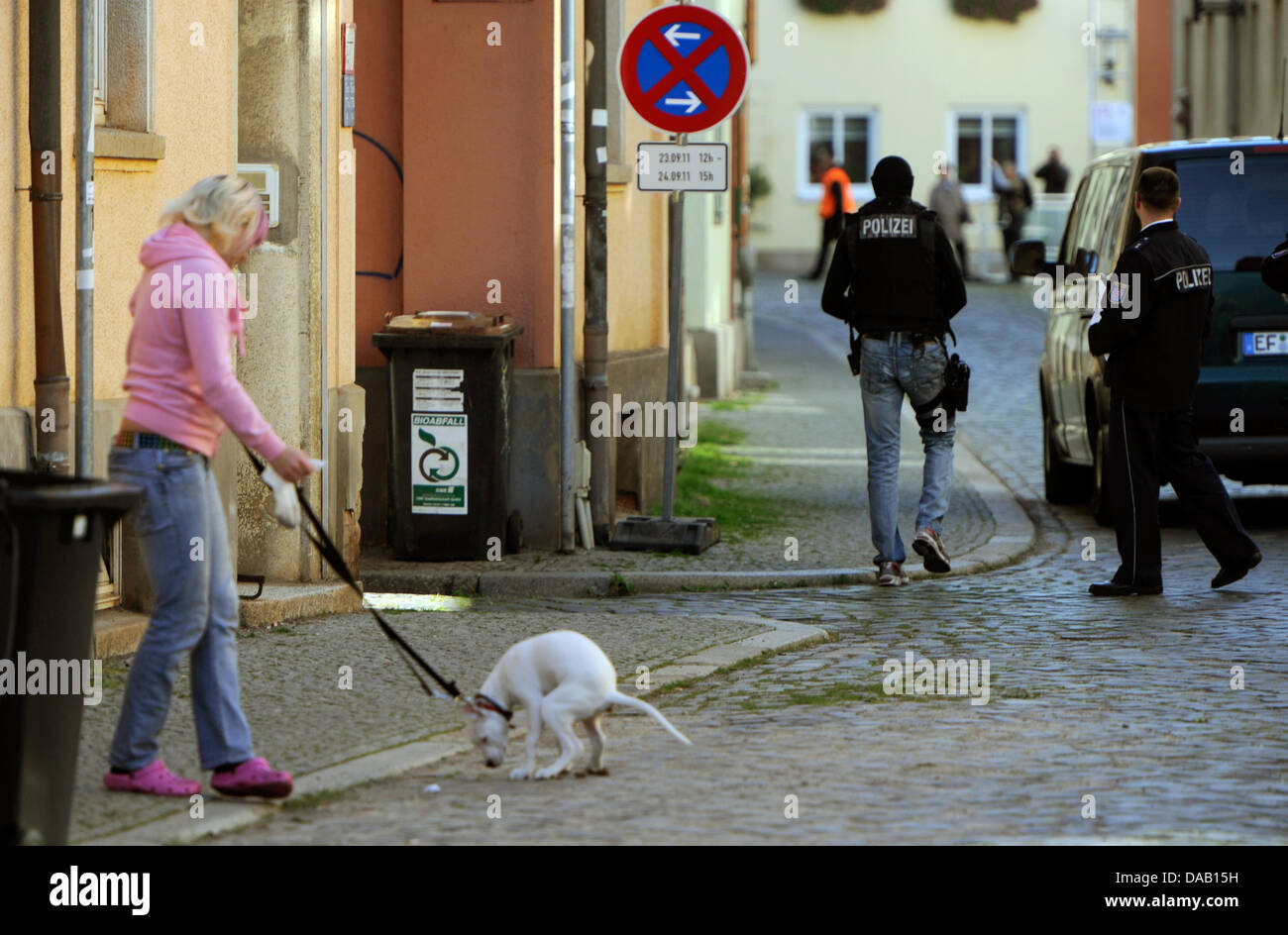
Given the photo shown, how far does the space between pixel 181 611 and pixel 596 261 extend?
652 centimetres

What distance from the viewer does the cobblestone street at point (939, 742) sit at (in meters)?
5.84

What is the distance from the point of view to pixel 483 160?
11.8 meters

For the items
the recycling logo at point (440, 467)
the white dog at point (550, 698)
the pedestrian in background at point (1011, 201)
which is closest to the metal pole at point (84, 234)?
the white dog at point (550, 698)

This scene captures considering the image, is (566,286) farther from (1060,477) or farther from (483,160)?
(1060,477)

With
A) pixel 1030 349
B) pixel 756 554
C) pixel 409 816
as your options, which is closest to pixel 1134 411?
pixel 756 554

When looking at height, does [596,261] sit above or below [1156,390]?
above

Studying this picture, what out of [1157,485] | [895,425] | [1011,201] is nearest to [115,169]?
[895,425]

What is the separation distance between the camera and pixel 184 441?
592 centimetres

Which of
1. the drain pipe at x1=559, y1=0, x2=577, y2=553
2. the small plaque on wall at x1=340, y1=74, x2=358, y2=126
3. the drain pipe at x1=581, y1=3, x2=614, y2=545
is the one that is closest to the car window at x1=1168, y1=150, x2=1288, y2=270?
the drain pipe at x1=581, y1=3, x2=614, y2=545

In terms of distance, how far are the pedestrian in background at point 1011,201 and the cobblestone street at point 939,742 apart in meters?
28.9

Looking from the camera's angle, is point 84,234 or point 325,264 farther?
point 325,264

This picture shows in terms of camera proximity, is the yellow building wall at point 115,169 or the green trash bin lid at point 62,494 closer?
the green trash bin lid at point 62,494
